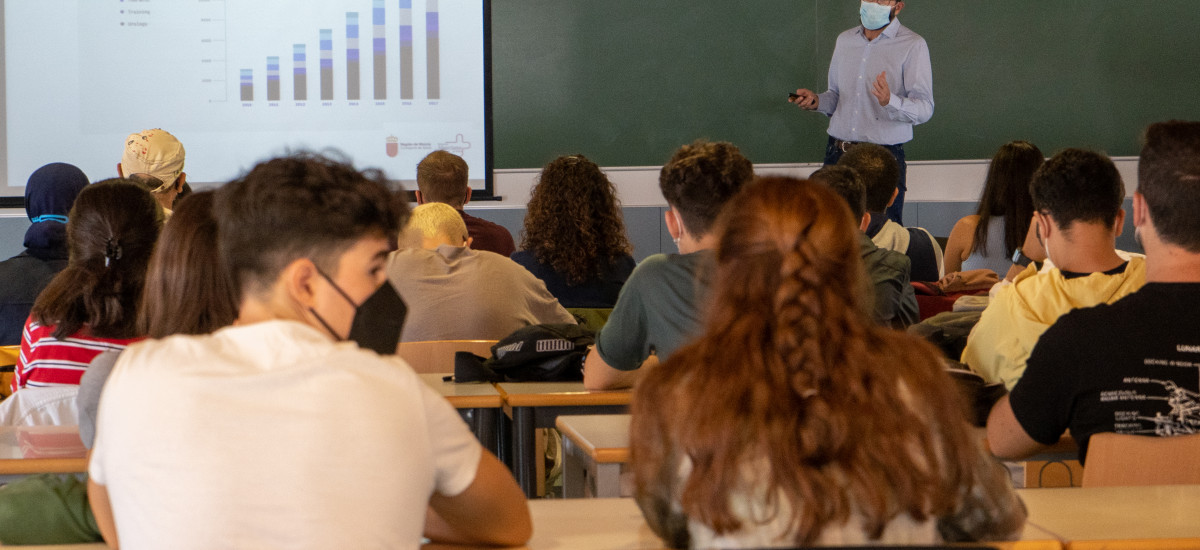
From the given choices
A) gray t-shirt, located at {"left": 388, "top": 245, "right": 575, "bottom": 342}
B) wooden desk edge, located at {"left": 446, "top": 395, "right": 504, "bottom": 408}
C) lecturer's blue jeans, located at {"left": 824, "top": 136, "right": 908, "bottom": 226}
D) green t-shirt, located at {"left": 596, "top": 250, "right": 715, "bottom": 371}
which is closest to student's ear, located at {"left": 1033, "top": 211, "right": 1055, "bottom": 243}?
green t-shirt, located at {"left": 596, "top": 250, "right": 715, "bottom": 371}

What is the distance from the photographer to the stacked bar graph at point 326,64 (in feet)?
20.3

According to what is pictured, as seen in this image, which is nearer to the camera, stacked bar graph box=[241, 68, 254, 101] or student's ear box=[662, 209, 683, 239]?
student's ear box=[662, 209, 683, 239]

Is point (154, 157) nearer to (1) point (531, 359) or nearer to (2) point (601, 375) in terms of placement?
(1) point (531, 359)

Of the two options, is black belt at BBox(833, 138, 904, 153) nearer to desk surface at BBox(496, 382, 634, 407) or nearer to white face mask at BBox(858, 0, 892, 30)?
white face mask at BBox(858, 0, 892, 30)

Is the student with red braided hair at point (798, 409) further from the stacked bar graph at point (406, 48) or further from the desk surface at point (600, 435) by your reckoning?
the stacked bar graph at point (406, 48)

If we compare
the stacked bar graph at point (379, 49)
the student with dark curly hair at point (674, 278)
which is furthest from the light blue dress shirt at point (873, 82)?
the student with dark curly hair at point (674, 278)

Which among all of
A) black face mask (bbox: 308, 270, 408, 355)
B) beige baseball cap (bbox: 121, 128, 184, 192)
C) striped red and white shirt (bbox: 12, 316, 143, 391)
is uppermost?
beige baseball cap (bbox: 121, 128, 184, 192)

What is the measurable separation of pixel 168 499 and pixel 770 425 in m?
0.64

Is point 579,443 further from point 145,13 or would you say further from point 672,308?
point 145,13

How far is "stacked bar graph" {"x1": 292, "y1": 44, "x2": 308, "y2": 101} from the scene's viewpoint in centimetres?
619

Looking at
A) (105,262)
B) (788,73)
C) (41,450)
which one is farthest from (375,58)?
(41,450)

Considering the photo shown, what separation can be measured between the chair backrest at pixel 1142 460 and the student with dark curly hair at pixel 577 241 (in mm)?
2251

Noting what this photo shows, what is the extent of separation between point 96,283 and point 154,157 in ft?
7.38

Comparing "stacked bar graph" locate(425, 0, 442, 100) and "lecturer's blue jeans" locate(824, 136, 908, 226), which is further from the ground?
"stacked bar graph" locate(425, 0, 442, 100)
